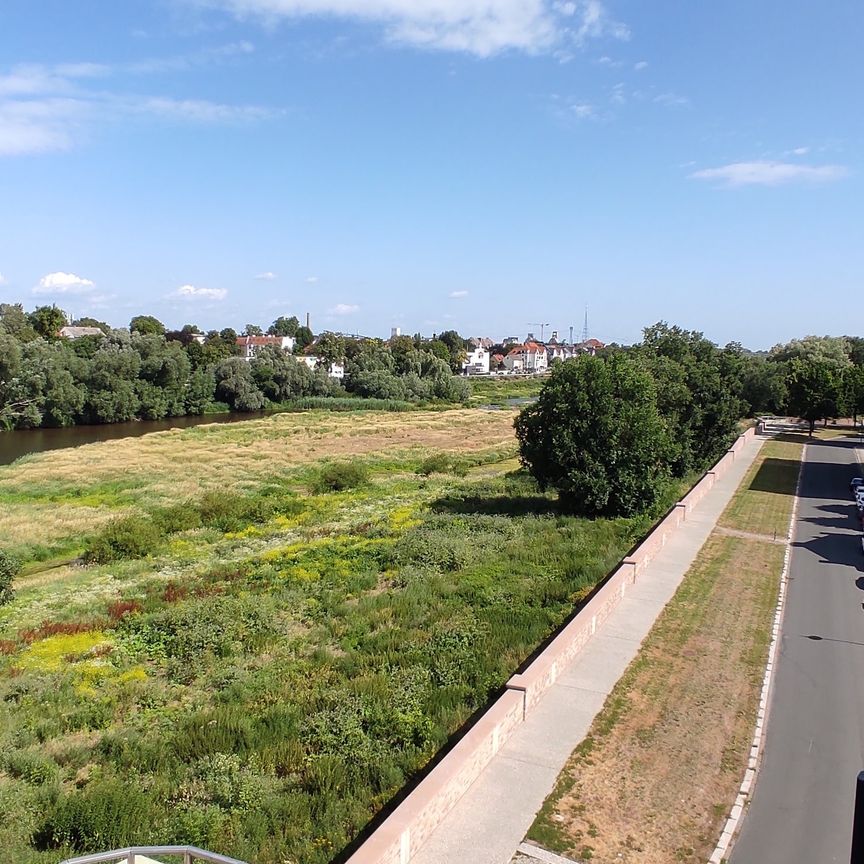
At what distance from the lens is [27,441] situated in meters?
56.9

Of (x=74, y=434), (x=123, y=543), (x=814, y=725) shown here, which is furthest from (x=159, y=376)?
(x=814, y=725)

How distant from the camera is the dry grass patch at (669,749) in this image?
777 cm

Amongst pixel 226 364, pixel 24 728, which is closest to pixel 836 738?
pixel 24 728

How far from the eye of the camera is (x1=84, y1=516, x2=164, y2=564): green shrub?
22.2 m

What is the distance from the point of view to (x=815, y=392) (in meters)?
50.3

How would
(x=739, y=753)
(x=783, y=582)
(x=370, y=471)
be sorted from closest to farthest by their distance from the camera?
(x=739, y=753) < (x=783, y=582) < (x=370, y=471)

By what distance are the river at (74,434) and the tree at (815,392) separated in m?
52.8

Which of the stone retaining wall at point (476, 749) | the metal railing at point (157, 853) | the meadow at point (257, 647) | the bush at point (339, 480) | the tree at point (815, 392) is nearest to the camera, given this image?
the metal railing at point (157, 853)

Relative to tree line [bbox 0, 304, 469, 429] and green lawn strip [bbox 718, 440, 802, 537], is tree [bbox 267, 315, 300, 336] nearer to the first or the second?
tree line [bbox 0, 304, 469, 429]

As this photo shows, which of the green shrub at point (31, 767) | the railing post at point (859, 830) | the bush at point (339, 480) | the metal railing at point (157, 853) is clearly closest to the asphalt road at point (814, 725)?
the railing post at point (859, 830)

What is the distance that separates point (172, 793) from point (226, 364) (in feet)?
258

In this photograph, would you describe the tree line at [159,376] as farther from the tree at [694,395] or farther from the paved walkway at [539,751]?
the paved walkway at [539,751]

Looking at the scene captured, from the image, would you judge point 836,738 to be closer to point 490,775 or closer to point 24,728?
point 490,775

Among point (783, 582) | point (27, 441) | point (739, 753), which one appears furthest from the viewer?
point (27, 441)
